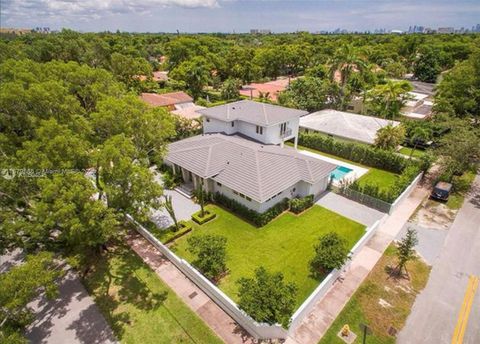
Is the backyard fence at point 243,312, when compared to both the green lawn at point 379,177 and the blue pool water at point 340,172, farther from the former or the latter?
the blue pool water at point 340,172

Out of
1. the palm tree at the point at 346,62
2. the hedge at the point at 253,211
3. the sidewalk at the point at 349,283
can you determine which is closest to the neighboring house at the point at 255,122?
the hedge at the point at 253,211

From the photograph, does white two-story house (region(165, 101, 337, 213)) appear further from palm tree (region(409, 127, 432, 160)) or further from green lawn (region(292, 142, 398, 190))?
palm tree (region(409, 127, 432, 160))

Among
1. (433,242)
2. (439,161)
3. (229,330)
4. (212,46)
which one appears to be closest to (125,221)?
(229,330)

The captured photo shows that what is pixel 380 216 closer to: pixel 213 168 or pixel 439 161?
pixel 439 161

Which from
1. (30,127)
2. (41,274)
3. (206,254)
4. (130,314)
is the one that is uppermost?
(30,127)

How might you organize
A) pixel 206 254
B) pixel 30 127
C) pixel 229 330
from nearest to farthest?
pixel 229 330, pixel 206 254, pixel 30 127
